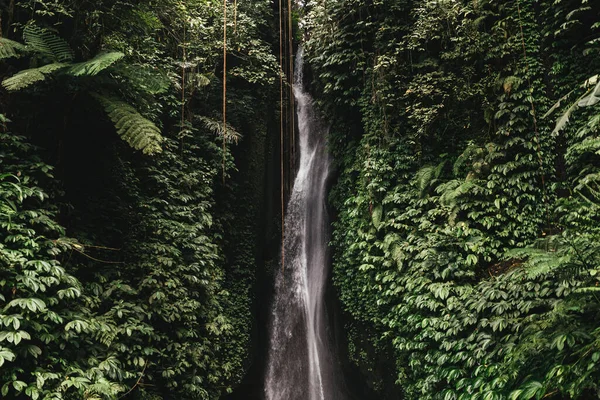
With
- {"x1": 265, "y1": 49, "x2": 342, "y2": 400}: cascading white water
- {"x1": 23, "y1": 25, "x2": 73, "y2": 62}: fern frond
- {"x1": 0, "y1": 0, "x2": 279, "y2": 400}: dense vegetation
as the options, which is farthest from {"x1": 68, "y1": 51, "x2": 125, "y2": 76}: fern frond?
{"x1": 265, "y1": 49, "x2": 342, "y2": 400}: cascading white water

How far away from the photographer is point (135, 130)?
4.63 metres

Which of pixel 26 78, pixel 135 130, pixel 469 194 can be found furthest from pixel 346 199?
pixel 26 78

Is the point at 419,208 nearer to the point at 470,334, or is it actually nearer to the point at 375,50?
the point at 470,334

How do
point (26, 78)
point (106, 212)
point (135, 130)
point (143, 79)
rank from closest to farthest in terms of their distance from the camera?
point (26, 78) → point (135, 130) → point (143, 79) → point (106, 212)

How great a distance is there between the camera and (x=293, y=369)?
952cm

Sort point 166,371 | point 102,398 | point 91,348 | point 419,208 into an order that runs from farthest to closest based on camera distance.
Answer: point 419,208
point 166,371
point 91,348
point 102,398

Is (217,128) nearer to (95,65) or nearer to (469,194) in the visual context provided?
(95,65)

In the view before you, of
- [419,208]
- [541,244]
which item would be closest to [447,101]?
[419,208]

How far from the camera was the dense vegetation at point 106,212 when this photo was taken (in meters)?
4.16

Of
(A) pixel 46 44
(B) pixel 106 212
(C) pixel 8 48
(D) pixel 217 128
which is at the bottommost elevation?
(B) pixel 106 212

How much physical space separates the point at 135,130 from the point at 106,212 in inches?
79.1

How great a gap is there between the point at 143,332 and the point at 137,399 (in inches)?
35.0

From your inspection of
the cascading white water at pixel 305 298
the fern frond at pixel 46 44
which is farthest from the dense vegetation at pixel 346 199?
the cascading white water at pixel 305 298

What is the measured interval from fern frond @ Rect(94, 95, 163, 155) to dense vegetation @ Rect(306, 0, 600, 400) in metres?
4.51
